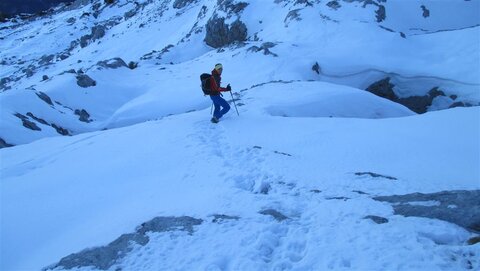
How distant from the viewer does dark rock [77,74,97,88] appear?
23.9m

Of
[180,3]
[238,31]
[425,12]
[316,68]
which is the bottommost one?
[316,68]

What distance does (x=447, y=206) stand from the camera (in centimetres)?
564

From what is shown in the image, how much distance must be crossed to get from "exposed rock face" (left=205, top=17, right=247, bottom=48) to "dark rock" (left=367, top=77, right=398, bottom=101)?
14825 mm

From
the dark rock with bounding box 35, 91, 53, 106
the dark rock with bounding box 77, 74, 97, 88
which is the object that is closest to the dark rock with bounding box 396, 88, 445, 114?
the dark rock with bounding box 77, 74, 97, 88

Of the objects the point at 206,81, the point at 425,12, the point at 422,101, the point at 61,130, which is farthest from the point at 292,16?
the point at 206,81

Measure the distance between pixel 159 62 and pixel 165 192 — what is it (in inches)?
1082

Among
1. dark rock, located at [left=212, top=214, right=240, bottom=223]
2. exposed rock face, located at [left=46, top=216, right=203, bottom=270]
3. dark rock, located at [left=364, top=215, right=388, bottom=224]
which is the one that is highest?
exposed rock face, located at [left=46, top=216, right=203, bottom=270]

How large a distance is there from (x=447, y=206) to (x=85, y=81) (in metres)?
23.0

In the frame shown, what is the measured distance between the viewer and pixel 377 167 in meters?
8.19

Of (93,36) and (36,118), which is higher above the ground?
(93,36)

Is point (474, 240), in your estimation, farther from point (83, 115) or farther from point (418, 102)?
point (83, 115)

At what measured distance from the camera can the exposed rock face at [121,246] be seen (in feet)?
17.5

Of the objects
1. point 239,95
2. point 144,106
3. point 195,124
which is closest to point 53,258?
point 195,124

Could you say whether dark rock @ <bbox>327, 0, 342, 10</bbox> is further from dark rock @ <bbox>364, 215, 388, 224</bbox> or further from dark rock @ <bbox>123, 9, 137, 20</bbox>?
dark rock @ <bbox>123, 9, 137, 20</bbox>
